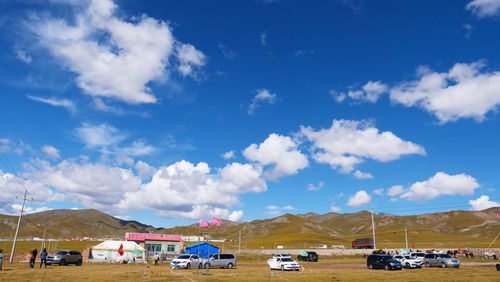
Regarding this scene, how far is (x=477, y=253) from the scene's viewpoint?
277ft

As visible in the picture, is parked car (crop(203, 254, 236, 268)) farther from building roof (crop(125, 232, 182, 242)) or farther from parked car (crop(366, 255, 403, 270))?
building roof (crop(125, 232, 182, 242))

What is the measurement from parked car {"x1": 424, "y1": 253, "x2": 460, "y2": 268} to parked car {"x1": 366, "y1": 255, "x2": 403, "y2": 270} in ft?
25.1

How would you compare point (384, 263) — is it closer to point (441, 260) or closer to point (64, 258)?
point (441, 260)

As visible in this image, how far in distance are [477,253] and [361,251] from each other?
1112 inches

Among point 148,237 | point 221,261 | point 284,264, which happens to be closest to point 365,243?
point 148,237

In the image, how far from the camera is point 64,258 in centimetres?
4466

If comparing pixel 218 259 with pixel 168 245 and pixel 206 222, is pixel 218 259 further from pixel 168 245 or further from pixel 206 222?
pixel 168 245

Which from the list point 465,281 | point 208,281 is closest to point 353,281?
point 465,281

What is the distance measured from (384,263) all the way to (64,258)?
4202 cm

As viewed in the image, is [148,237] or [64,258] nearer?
[64,258]

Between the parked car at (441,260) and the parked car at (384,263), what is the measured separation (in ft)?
25.1

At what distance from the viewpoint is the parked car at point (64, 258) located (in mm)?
43688

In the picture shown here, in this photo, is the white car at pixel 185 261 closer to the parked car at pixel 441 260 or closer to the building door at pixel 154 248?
the parked car at pixel 441 260

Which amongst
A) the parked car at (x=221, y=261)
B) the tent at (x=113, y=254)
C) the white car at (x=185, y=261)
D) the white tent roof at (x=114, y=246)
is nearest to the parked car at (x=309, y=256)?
the parked car at (x=221, y=261)
